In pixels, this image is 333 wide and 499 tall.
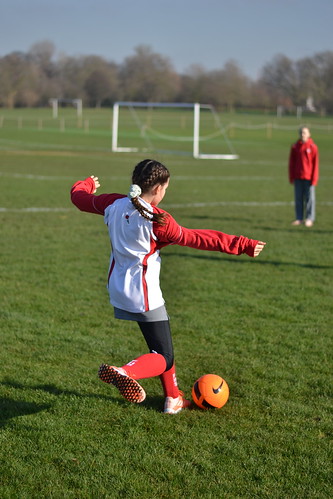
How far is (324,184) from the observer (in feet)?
76.1

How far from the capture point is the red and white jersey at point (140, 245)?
418cm

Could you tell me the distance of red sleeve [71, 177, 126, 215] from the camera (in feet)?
15.1

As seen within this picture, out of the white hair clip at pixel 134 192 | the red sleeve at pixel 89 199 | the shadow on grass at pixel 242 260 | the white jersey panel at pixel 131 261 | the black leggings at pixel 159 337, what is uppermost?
the white hair clip at pixel 134 192

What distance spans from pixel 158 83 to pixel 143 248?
7367 centimetres

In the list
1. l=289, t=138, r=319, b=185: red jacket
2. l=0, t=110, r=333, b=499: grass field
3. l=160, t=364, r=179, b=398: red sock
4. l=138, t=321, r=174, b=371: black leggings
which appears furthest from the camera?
l=289, t=138, r=319, b=185: red jacket

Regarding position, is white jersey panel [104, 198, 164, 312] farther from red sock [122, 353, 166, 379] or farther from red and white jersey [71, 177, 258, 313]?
red sock [122, 353, 166, 379]

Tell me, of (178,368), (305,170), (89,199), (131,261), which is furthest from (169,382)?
(305,170)

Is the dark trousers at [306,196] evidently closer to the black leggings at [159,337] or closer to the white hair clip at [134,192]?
the black leggings at [159,337]

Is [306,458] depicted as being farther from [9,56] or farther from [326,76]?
[326,76]

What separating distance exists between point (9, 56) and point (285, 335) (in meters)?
72.8

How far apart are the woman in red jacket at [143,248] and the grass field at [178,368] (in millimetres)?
528

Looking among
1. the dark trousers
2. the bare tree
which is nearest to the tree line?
the bare tree

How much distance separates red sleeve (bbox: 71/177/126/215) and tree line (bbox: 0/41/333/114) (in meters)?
69.6

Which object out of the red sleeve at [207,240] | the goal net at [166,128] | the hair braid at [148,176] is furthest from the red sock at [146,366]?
the goal net at [166,128]
